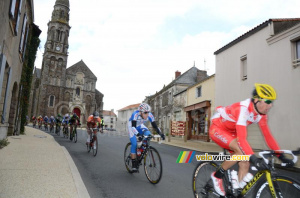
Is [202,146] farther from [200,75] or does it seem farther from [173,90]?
[200,75]

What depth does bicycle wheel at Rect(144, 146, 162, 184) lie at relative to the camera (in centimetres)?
491

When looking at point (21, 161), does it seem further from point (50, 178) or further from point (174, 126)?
point (174, 126)

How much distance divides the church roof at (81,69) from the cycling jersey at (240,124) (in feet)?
173

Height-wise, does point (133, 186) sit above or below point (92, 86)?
below

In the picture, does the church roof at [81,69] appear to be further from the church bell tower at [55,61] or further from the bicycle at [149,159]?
the bicycle at [149,159]

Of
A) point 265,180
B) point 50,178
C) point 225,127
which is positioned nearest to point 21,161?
point 50,178

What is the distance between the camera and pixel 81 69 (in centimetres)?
5366

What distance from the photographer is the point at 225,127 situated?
345 centimetres

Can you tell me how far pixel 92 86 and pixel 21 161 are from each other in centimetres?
4941

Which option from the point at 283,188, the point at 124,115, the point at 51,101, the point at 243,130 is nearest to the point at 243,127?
the point at 243,130

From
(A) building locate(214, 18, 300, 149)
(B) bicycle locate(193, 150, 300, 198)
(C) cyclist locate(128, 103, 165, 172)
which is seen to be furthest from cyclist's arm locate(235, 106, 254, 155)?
(A) building locate(214, 18, 300, 149)

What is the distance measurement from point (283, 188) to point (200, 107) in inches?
776

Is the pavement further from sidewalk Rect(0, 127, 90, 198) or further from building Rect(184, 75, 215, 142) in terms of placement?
building Rect(184, 75, 215, 142)

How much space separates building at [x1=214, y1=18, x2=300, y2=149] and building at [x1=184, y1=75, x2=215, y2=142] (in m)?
2.86
